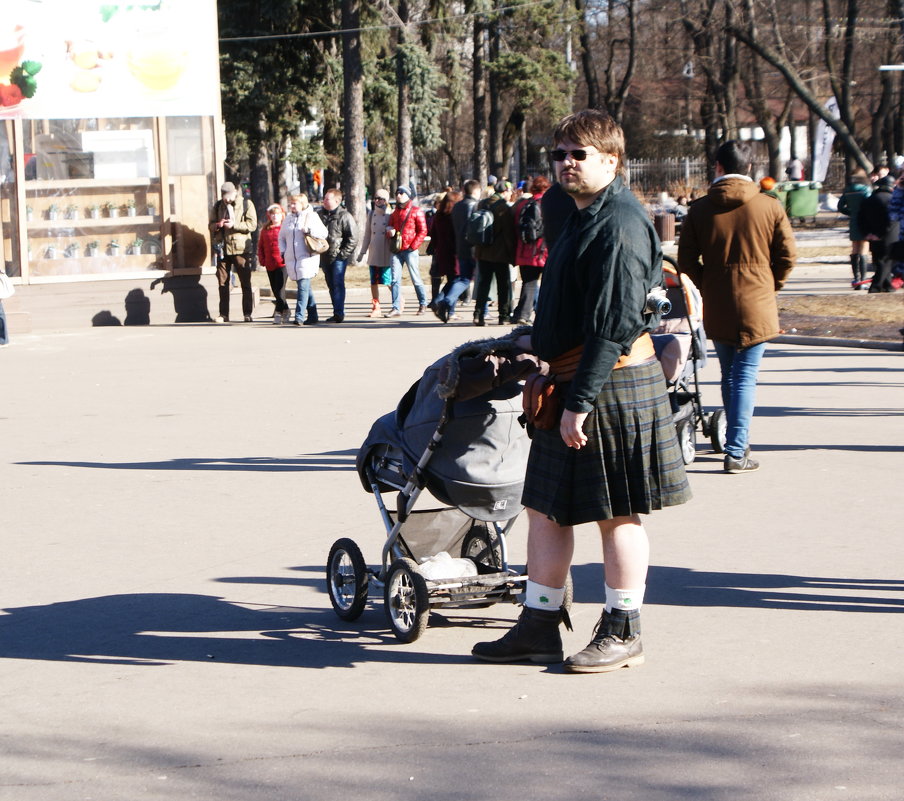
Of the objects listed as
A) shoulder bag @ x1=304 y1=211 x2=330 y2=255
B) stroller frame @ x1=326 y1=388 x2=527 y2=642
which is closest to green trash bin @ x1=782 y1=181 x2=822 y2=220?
shoulder bag @ x1=304 y1=211 x2=330 y2=255

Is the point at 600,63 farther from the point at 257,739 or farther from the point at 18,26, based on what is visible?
the point at 257,739

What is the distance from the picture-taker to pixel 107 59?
1964 centimetres

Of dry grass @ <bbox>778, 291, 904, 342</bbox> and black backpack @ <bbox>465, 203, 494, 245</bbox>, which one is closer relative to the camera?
dry grass @ <bbox>778, 291, 904, 342</bbox>

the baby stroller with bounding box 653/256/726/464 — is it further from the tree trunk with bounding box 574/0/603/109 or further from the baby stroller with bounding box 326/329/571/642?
the tree trunk with bounding box 574/0/603/109

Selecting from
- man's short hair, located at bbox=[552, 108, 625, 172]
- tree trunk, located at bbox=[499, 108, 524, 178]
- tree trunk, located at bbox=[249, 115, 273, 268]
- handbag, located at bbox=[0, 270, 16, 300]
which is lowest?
handbag, located at bbox=[0, 270, 16, 300]

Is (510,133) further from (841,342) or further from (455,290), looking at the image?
(841,342)

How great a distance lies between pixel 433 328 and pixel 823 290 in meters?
6.67

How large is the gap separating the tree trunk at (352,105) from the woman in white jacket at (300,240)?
10942 millimetres

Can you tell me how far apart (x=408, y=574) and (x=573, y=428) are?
41.1 inches

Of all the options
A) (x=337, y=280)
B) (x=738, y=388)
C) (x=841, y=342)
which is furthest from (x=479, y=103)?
(x=738, y=388)

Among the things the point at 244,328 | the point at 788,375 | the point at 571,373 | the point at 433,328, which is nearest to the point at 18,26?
the point at 244,328

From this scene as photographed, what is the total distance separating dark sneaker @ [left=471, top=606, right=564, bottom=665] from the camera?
17.0 feet

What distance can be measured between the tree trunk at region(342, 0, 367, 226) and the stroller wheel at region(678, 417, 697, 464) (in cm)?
2134

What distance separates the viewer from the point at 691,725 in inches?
178
